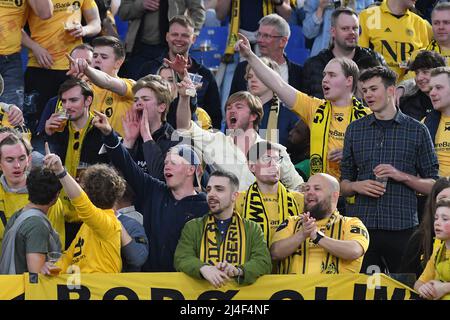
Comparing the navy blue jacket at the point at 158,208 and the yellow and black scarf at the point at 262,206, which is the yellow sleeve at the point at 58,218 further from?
the yellow and black scarf at the point at 262,206

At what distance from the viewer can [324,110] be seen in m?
12.4

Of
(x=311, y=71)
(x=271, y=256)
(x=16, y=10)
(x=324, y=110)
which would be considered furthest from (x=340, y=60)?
(x=16, y=10)

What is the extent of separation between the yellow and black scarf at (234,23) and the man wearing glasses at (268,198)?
395 cm

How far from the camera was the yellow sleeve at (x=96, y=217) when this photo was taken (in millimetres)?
10172

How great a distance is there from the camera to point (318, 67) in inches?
548

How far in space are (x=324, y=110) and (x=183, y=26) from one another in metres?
2.16

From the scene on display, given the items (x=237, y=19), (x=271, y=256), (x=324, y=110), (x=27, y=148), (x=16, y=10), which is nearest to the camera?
(x=271, y=256)

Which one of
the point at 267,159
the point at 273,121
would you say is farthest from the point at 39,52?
the point at 267,159

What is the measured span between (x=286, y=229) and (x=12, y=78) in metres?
4.06

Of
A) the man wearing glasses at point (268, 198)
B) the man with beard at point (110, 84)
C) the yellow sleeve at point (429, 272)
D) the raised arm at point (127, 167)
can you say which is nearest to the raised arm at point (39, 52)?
the man with beard at point (110, 84)

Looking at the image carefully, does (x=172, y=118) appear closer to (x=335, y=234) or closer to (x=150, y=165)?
(x=150, y=165)

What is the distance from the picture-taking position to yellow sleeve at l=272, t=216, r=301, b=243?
10570 mm

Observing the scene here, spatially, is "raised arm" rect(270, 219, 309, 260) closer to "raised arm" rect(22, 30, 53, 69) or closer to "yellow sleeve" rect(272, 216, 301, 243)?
"yellow sleeve" rect(272, 216, 301, 243)

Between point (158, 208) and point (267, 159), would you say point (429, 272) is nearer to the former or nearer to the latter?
point (267, 159)
